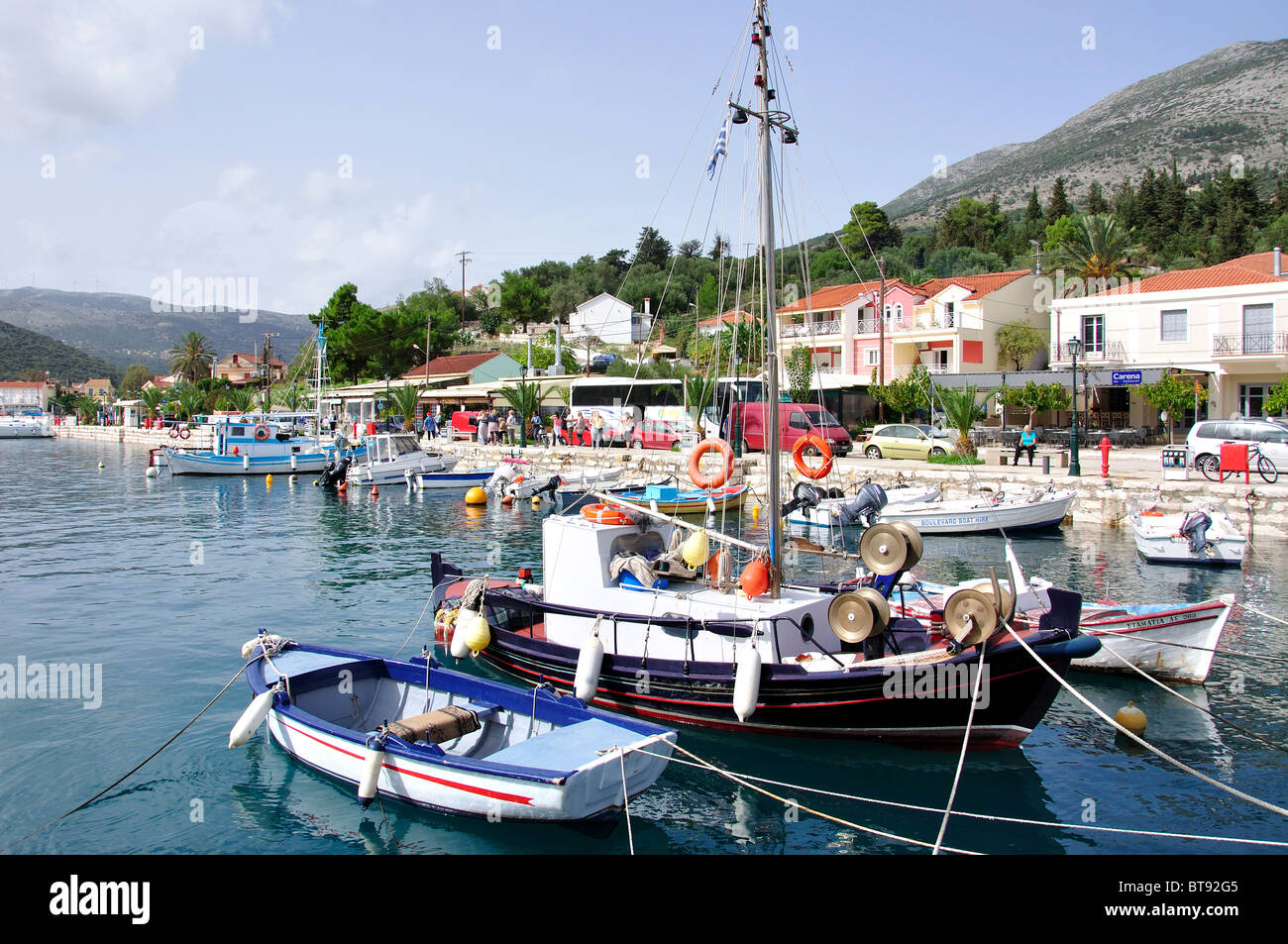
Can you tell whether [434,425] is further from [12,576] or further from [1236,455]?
[1236,455]

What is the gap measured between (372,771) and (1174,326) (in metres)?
43.1

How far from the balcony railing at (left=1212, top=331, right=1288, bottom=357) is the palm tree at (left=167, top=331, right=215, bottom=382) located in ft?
356

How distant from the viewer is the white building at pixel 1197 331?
37.6m

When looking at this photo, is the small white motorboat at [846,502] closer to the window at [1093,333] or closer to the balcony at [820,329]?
the window at [1093,333]

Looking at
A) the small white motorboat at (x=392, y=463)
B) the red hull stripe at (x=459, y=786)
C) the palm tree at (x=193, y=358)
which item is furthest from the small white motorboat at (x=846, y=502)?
the palm tree at (x=193, y=358)

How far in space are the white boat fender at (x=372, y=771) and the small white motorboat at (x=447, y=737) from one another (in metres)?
0.01

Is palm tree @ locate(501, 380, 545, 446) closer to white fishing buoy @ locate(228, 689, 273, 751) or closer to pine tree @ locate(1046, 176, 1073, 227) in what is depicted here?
white fishing buoy @ locate(228, 689, 273, 751)

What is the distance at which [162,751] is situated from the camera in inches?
422

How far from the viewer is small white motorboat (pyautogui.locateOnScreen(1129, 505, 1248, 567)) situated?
66.9ft

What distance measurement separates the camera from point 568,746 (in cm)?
823

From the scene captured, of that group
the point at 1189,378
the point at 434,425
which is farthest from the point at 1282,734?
the point at 434,425

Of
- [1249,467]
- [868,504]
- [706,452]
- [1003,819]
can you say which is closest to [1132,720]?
[1003,819]

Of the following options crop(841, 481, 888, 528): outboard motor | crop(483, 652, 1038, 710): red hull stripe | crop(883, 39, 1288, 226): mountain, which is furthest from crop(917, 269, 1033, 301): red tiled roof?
crop(883, 39, 1288, 226): mountain
